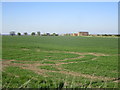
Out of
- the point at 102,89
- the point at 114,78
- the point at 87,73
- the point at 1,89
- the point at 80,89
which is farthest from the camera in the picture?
the point at 87,73

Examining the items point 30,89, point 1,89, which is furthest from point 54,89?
point 1,89

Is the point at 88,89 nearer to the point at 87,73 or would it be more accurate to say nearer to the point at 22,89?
the point at 22,89

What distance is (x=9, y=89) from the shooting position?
1.29 meters

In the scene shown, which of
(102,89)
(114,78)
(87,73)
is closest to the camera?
(102,89)

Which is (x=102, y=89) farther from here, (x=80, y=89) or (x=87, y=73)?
(x=87, y=73)

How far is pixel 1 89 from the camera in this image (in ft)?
4.66

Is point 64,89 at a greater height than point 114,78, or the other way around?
point 64,89

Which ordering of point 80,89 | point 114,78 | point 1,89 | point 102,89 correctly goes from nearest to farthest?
point 80,89, point 102,89, point 1,89, point 114,78

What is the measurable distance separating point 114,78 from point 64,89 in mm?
4558

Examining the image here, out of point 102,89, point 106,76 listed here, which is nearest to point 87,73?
point 106,76

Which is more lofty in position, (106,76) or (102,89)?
(102,89)

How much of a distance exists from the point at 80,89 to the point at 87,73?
477 centimetres

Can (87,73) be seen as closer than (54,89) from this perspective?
No

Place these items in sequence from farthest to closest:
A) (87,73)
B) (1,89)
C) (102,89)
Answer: (87,73) → (1,89) → (102,89)
